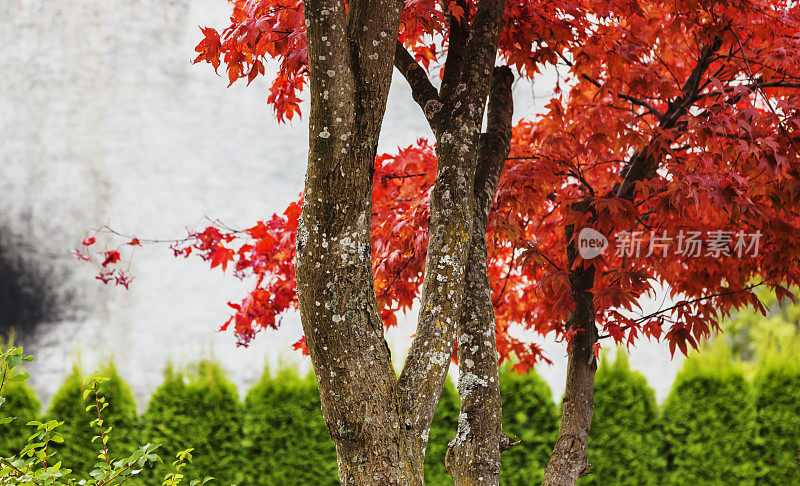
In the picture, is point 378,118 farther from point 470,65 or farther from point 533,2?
point 533,2

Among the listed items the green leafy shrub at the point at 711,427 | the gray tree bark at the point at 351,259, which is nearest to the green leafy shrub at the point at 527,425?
the green leafy shrub at the point at 711,427

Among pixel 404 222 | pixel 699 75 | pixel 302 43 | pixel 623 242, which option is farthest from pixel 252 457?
pixel 699 75

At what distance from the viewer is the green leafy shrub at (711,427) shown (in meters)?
4.14

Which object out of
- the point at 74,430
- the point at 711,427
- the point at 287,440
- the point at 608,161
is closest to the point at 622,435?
the point at 711,427

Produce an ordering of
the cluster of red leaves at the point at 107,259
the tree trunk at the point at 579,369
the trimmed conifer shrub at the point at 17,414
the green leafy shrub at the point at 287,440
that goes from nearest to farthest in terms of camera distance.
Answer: the tree trunk at the point at 579,369 < the cluster of red leaves at the point at 107,259 < the trimmed conifer shrub at the point at 17,414 < the green leafy shrub at the point at 287,440

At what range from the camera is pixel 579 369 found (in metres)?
2.55

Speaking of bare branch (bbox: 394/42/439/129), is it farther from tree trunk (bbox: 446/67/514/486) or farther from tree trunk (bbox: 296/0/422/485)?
tree trunk (bbox: 296/0/422/485)

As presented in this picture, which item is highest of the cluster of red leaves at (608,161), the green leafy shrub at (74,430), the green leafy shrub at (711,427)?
the cluster of red leaves at (608,161)

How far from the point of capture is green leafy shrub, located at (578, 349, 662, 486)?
4.15 metres

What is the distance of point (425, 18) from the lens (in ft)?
7.09

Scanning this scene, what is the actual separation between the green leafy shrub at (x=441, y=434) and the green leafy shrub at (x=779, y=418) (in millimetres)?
2036

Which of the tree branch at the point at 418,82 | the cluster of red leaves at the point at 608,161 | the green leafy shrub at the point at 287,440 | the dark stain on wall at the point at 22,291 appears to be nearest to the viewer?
the tree branch at the point at 418,82

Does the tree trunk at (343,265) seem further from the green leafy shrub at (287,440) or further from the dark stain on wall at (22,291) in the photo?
the dark stain on wall at (22,291)

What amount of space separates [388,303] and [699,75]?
161cm
